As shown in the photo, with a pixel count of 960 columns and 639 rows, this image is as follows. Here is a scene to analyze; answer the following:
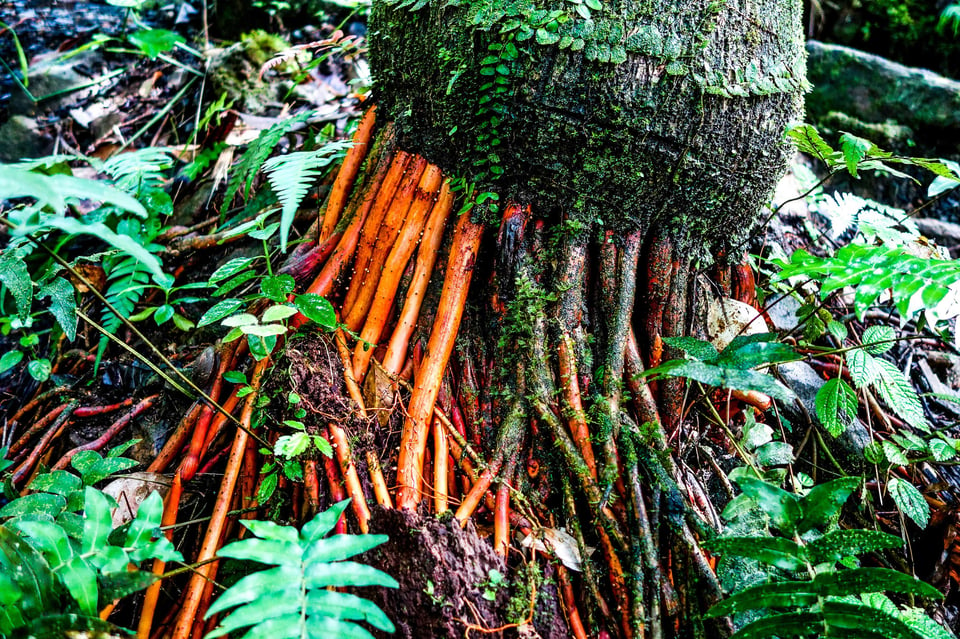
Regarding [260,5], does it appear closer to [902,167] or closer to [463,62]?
[463,62]

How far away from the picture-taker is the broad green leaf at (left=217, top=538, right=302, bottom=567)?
1.36 meters

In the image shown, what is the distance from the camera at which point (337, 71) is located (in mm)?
4227

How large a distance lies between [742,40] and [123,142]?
4.16m

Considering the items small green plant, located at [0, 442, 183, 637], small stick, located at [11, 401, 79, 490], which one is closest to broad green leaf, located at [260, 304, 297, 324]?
small green plant, located at [0, 442, 183, 637]

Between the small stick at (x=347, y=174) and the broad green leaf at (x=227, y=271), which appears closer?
the broad green leaf at (x=227, y=271)

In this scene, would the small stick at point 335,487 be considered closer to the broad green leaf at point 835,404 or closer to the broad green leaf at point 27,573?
the broad green leaf at point 27,573

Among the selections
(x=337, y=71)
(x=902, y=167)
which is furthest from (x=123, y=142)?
(x=902, y=167)

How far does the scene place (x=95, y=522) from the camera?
4.99ft

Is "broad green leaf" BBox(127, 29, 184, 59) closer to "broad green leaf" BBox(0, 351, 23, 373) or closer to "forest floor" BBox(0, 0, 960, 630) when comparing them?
"forest floor" BBox(0, 0, 960, 630)

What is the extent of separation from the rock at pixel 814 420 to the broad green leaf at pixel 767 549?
3.66 feet

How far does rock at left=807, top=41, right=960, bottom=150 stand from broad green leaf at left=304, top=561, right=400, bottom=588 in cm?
541

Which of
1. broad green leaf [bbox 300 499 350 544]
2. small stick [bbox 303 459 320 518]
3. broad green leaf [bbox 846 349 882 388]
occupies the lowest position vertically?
small stick [bbox 303 459 320 518]

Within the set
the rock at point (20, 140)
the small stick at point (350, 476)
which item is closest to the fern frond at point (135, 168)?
the small stick at point (350, 476)

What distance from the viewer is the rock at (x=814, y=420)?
2.38 metres
